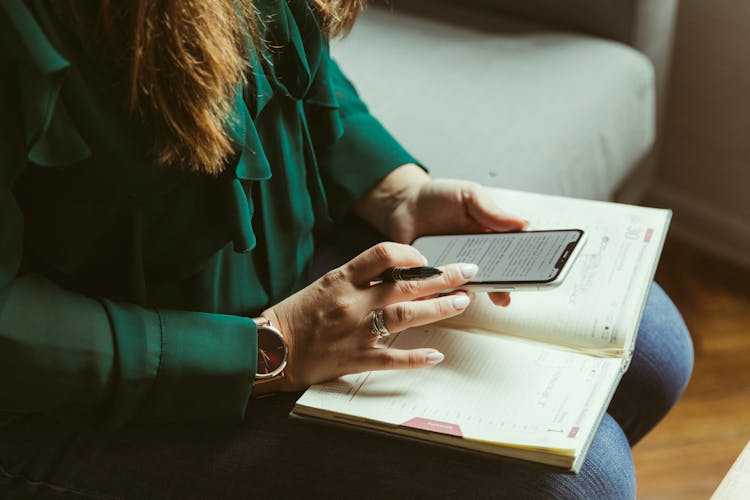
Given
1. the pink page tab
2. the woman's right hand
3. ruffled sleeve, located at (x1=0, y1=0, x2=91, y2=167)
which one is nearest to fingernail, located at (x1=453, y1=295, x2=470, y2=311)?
the woman's right hand

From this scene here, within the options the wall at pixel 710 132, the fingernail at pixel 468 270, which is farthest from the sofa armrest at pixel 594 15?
the fingernail at pixel 468 270

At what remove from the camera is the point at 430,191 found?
872 millimetres

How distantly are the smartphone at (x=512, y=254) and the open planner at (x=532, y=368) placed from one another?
4 cm

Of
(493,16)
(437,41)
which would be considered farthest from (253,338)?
(493,16)

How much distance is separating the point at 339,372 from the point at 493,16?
86cm

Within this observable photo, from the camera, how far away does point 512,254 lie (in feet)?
2.49

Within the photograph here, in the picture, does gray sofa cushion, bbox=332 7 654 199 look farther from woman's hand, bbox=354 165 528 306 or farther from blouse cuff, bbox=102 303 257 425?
blouse cuff, bbox=102 303 257 425

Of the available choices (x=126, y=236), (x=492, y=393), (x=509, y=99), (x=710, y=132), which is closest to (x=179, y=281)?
(x=126, y=236)

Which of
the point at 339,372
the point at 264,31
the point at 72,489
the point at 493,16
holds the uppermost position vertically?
the point at 264,31

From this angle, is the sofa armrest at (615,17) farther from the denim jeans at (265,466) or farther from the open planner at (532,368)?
the denim jeans at (265,466)

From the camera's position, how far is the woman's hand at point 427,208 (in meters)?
0.83

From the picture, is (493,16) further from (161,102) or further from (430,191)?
(161,102)

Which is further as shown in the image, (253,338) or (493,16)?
(493,16)

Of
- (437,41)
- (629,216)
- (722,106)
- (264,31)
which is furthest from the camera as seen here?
(722,106)
